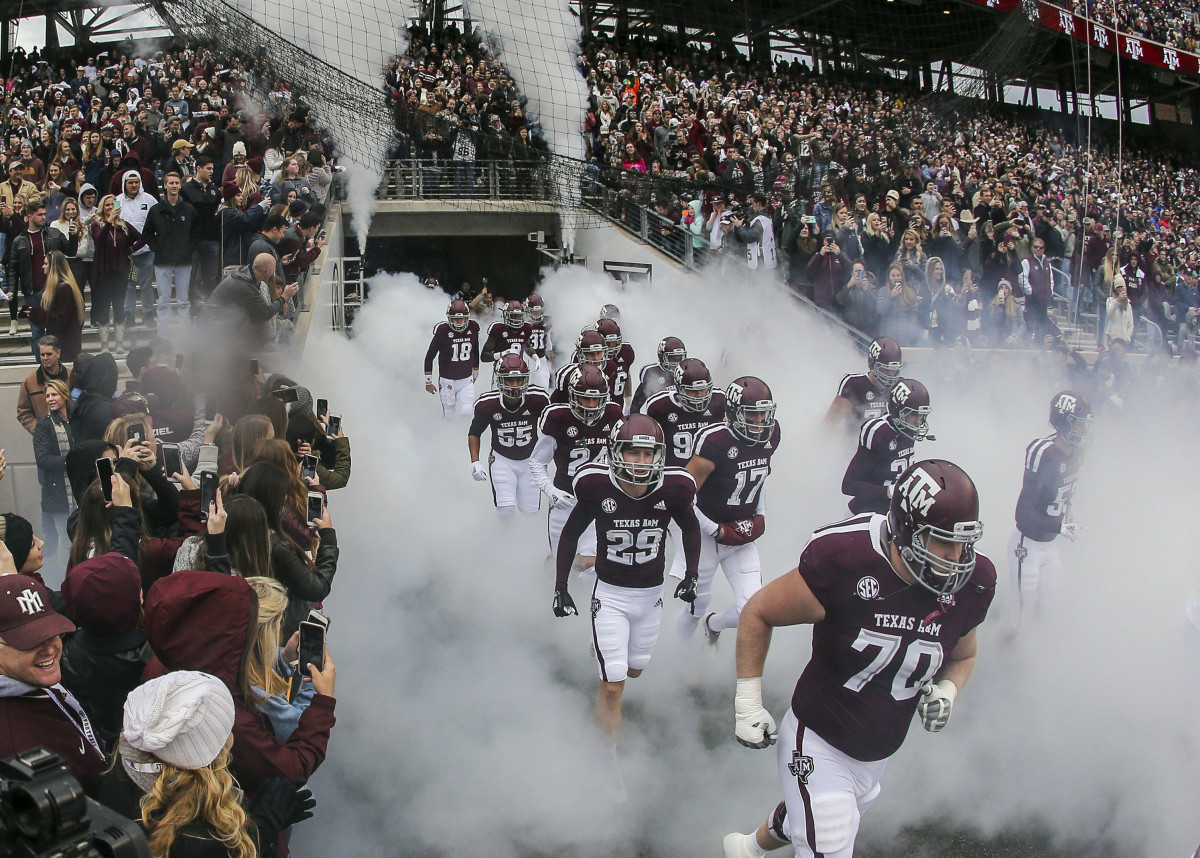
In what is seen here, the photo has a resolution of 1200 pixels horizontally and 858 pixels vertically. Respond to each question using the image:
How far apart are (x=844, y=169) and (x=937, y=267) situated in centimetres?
195

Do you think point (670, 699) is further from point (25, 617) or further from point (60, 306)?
point (60, 306)

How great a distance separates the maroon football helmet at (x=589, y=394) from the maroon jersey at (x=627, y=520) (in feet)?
4.63

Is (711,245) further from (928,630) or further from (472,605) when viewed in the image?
(928,630)

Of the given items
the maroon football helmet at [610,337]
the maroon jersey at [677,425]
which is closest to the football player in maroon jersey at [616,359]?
the maroon football helmet at [610,337]

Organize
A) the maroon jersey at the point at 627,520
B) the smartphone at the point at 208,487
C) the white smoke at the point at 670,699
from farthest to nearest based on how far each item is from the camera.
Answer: the maroon jersey at the point at 627,520
the white smoke at the point at 670,699
the smartphone at the point at 208,487

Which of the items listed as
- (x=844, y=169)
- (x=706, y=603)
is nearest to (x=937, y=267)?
(x=844, y=169)

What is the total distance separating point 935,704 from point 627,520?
170 centimetres

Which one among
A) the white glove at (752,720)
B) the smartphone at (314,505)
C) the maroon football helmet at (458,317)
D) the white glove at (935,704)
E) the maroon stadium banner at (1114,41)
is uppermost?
the maroon stadium banner at (1114,41)

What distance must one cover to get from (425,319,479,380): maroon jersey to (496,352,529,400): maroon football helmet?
3.02 meters

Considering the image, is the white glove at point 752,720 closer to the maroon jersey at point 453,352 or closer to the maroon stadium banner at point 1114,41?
the maroon jersey at point 453,352

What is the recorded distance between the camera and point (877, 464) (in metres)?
5.84

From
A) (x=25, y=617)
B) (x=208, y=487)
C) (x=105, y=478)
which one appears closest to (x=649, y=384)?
(x=208, y=487)

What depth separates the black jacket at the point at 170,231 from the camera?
24.7 ft

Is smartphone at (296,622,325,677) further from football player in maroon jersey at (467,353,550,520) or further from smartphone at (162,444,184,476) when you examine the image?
football player in maroon jersey at (467,353,550,520)
